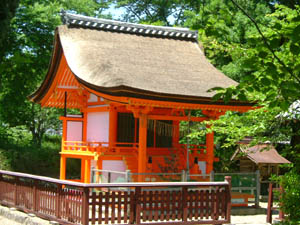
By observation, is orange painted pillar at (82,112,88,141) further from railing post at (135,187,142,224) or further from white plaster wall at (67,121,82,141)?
railing post at (135,187,142,224)

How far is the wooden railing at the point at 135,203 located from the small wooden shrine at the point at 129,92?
10.4ft

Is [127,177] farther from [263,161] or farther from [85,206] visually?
[263,161]

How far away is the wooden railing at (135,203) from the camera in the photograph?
33.1 ft

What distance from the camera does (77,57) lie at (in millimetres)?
16031

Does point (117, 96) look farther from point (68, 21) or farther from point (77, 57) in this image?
point (68, 21)

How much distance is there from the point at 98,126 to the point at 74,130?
1358 mm

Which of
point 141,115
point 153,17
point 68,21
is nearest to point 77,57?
point 68,21

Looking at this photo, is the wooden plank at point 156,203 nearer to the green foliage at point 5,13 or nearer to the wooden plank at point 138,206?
the wooden plank at point 138,206

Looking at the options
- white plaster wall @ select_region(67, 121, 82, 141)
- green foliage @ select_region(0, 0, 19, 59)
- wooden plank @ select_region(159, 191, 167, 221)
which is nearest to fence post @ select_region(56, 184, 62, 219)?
wooden plank @ select_region(159, 191, 167, 221)

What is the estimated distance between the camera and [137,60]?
1608 cm

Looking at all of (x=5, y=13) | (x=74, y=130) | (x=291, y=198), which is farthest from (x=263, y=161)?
(x=5, y=13)

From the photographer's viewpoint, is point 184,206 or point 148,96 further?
point 148,96

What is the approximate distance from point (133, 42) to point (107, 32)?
1.08 m

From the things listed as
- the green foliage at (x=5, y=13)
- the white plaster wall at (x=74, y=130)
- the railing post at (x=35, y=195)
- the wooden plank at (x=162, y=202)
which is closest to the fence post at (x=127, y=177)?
the wooden plank at (x=162, y=202)
